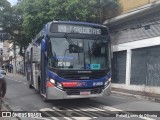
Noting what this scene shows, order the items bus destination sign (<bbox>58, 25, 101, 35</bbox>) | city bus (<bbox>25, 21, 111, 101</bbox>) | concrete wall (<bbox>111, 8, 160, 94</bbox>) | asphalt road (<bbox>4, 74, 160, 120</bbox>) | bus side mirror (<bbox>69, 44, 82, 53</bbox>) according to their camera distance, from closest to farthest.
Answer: asphalt road (<bbox>4, 74, 160, 120</bbox>) → city bus (<bbox>25, 21, 111, 101</bbox>) → bus side mirror (<bbox>69, 44, 82, 53</bbox>) → bus destination sign (<bbox>58, 25, 101, 35</bbox>) → concrete wall (<bbox>111, 8, 160, 94</bbox>)

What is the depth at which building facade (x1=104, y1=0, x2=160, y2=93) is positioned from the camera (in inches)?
811

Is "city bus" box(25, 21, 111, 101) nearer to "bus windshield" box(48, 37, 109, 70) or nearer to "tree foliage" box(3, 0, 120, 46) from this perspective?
"bus windshield" box(48, 37, 109, 70)

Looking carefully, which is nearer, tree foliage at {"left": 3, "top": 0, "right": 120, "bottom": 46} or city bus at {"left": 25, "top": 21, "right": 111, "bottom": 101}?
city bus at {"left": 25, "top": 21, "right": 111, "bottom": 101}

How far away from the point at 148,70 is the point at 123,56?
3.98 metres

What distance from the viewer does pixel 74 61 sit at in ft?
41.3

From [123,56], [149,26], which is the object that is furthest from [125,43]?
[149,26]

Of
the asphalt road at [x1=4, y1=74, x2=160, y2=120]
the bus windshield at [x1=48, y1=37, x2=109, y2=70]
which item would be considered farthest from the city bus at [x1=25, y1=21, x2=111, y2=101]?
the asphalt road at [x1=4, y1=74, x2=160, y2=120]

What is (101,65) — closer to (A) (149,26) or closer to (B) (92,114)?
(B) (92,114)

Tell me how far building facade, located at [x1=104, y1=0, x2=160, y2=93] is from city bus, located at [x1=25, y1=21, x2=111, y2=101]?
742 centimetres

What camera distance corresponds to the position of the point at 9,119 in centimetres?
1007

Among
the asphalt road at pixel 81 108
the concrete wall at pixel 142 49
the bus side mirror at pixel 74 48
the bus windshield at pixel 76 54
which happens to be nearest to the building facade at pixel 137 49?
the concrete wall at pixel 142 49

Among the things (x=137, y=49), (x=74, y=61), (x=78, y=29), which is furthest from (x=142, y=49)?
(x=74, y=61)

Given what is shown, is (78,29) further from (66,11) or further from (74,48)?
(66,11)

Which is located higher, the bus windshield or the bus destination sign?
the bus destination sign
